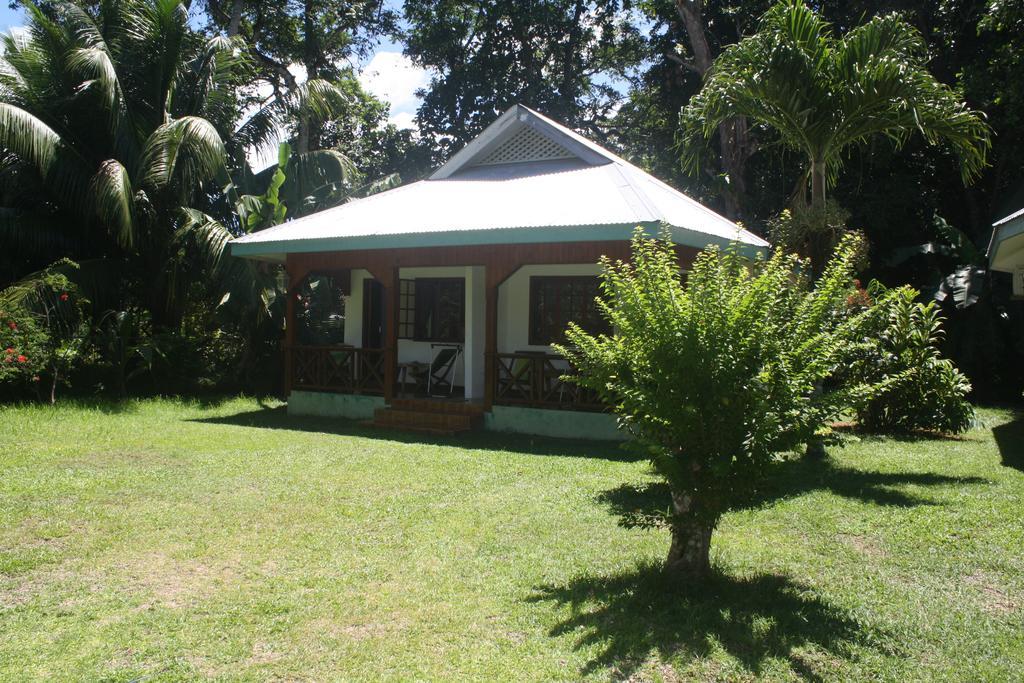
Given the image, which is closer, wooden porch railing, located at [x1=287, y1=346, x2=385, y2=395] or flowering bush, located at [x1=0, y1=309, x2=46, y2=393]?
flowering bush, located at [x1=0, y1=309, x2=46, y2=393]

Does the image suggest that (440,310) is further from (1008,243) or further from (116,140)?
(1008,243)

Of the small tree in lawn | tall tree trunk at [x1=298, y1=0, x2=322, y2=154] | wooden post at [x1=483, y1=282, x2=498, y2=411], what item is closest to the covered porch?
wooden post at [x1=483, y1=282, x2=498, y2=411]

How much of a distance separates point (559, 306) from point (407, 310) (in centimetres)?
301

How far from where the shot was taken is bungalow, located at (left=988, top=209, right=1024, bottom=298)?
27.9 feet

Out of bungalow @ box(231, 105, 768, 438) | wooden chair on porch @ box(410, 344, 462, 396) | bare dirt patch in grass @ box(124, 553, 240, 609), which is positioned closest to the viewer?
bare dirt patch in grass @ box(124, 553, 240, 609)

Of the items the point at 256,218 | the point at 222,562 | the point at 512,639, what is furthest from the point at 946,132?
the point at 256,218

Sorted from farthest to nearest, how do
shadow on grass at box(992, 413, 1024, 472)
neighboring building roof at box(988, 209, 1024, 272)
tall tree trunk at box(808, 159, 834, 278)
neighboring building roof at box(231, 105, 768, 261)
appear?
1. neighboring building roof at box(231, 105, 768, 261)
2. tall tree trunk at box(808, 159, 834, 278)
3. shadow on grass at box(992, 413, 1024, 472)
4. neighboring building roof at box(988, 209, 1024, 272)

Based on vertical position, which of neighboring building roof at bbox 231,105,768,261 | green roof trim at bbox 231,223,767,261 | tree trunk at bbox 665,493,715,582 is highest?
neighboring building roof at bbox 231,105,768,261

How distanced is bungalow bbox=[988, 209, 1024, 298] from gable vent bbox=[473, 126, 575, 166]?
7140 mm

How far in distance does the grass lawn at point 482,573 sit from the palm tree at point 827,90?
397cm

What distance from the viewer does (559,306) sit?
13492 mm

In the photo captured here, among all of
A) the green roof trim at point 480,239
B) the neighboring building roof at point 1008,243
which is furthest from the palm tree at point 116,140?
the neighboring building roof at point 1008,243

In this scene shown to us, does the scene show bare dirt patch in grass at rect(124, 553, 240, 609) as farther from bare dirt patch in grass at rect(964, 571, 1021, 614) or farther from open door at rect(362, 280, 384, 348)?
open door at rect(362, 280, 384, 348)

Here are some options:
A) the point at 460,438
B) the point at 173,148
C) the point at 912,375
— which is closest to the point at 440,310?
the point at 460,438
